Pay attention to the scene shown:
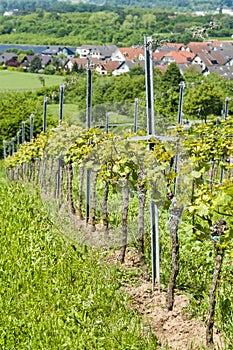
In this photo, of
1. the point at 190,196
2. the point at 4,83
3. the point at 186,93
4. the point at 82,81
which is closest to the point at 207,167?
the point at 190,196

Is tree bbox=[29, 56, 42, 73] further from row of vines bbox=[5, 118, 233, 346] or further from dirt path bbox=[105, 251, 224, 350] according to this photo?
dirt path bbox=[105, 251, 224, 350]

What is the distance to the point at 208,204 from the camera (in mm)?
3803

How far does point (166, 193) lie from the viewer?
16.0ft

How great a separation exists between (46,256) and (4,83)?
2670 inches

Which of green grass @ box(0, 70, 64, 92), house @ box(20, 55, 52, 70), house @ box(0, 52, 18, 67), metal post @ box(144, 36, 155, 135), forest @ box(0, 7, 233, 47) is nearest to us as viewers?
metal post @ box(144, 36, 155, 135)

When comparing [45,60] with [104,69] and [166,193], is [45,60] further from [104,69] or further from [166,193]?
[166,193]

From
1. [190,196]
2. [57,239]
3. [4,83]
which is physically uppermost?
[190,196]

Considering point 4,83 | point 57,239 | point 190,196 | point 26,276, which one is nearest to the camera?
point 190,196

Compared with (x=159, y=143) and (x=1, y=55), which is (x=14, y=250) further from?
(x=1, y=55)

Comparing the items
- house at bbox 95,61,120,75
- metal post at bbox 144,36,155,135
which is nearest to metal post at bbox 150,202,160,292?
metal post at bbox 144,36,155,135

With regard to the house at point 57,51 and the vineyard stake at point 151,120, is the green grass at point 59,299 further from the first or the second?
the house at point 57,51

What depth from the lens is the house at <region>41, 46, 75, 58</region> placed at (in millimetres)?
96688

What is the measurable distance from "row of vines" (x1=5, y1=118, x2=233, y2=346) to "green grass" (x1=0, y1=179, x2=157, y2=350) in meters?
0.38

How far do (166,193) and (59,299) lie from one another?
123 cm
